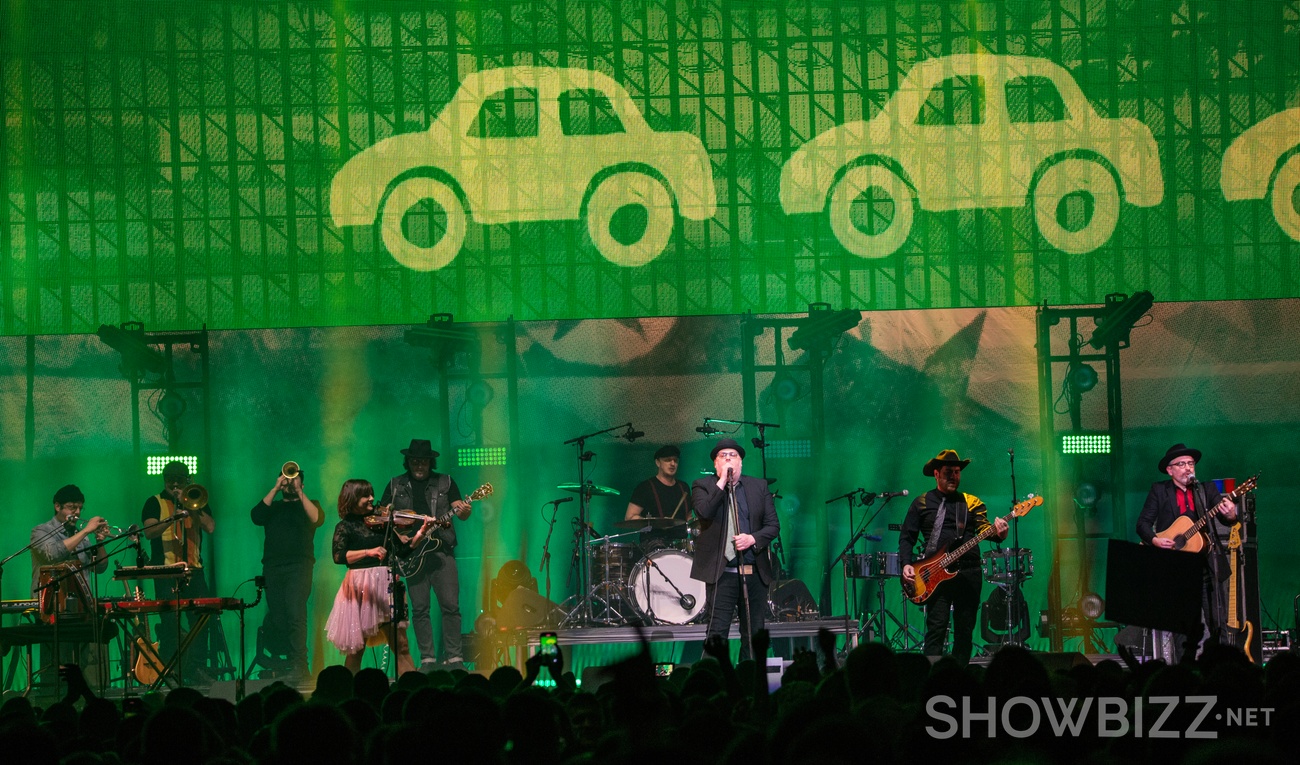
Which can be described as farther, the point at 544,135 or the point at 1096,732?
the point at 544,135

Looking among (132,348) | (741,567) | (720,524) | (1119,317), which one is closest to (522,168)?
(132,348)

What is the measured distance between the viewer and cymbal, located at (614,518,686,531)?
10.4 m

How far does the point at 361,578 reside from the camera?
8828mm

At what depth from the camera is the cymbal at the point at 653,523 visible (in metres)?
10.4

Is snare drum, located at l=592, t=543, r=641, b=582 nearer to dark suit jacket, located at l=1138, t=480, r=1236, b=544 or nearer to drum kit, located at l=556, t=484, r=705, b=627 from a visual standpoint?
drum kit, located at l=556, t=484, r=705, b=627

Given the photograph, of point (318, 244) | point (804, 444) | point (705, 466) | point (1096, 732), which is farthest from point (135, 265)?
point (1096, 732)

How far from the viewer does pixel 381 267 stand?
11.5m

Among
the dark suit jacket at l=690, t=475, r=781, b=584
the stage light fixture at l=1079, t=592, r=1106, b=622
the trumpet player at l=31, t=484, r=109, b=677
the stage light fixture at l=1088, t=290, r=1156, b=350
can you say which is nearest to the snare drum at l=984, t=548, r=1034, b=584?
the stage light fixture at l=1079, t=592, r=1106, b=622

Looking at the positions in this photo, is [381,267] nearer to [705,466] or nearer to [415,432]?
[415,432]

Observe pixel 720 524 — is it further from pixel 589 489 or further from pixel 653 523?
pixel 589 489

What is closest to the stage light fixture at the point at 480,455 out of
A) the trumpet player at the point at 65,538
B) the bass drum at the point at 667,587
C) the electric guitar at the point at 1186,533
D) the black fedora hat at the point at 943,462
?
the bass drum at the point at 667,587

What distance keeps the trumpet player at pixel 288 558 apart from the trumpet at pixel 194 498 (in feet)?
1.50

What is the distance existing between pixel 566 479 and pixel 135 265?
4182 mm

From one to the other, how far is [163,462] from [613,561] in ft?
13.1
